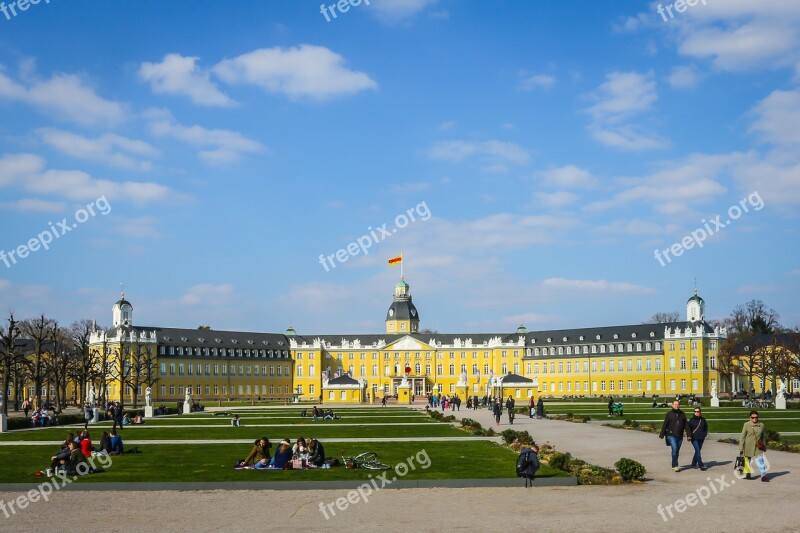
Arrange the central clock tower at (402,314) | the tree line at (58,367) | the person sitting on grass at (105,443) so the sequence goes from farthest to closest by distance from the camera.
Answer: the central clock tower at (402,314) → the tree line at (58,367) → the person sitting on grass at (105,443)

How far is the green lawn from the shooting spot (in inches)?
963

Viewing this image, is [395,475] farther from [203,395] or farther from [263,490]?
[203,395]

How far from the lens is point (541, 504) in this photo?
786 inches

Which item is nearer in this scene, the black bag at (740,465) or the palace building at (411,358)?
the black bag at (740,465)

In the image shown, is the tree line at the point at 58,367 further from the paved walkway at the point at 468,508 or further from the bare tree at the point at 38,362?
the paved walkway at the point at 468,508

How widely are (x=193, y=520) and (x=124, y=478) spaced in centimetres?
708

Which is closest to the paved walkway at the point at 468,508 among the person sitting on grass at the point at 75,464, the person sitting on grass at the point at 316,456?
the person sitting on grass at the point at 75,464

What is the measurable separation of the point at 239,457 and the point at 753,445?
651 inches

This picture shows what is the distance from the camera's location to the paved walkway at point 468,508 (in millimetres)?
17422

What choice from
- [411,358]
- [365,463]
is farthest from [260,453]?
[411,358]

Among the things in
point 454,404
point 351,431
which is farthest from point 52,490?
point 454,404

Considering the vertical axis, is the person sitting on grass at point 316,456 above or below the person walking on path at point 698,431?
below

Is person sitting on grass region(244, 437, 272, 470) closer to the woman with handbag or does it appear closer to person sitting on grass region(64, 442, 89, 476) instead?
person sitting on grass region(64, 442, 89, 476)

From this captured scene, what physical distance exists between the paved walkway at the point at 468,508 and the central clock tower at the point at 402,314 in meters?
151
